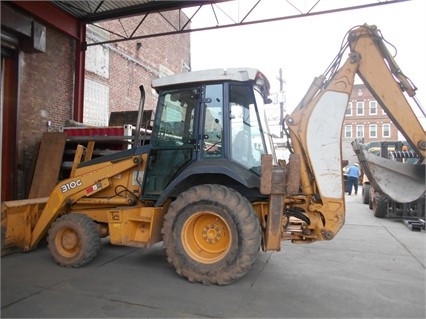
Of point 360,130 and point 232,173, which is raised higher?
point 360,130

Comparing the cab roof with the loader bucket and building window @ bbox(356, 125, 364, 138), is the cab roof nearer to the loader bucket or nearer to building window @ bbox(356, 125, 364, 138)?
the loader bucket

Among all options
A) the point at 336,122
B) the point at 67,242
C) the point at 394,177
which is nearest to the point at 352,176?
the point at 394,177

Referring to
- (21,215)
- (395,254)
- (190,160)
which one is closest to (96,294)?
(190,160)

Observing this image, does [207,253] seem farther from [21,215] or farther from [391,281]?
[21,215]

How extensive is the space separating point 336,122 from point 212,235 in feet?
7.01

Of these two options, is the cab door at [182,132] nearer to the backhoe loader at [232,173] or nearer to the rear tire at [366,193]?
the backhoe loader at [232,173]

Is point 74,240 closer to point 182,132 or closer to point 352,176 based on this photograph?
point 182,132

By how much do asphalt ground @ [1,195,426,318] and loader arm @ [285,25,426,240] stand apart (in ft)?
2.70

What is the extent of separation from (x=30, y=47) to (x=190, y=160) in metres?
5.96

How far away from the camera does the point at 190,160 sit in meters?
4.89

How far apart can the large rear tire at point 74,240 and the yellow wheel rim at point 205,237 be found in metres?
Result: 1.45

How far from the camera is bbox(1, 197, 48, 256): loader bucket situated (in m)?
5.48

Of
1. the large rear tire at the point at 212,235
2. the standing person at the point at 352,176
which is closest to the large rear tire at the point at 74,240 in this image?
the large rear tire at the point at 212,235

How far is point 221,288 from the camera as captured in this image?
14.2 feet
